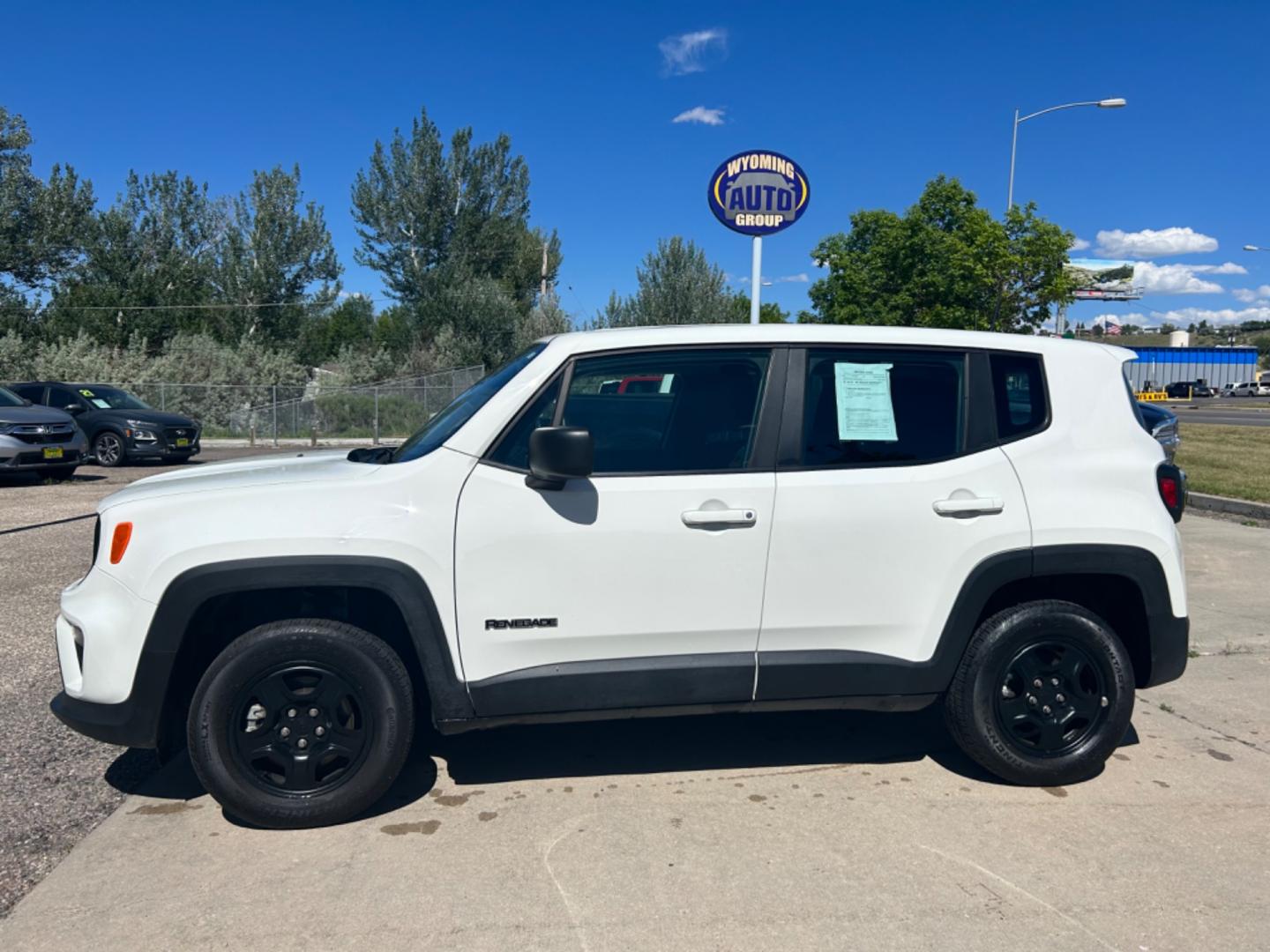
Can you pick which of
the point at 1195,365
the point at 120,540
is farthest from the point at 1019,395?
the point at 1195,365

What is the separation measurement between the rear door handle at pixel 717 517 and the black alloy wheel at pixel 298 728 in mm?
1371

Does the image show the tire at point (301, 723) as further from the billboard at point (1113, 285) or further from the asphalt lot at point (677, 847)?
the billboard at point (1113, 285)

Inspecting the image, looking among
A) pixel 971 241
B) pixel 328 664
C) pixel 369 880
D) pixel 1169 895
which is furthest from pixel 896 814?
pixel 971 241

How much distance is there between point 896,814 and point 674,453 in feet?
5.35

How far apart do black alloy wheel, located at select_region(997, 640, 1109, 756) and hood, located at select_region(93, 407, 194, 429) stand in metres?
17.1

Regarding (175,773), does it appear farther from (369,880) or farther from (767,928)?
(767,928)

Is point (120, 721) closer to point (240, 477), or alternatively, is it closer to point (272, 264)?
point (240, 477)

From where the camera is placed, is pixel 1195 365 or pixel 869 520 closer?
pixel 869 520

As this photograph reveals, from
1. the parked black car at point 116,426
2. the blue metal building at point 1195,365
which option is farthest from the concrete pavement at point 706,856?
the blue metal building at point 1195,365

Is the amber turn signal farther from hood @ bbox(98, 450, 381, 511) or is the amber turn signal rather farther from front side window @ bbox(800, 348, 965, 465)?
A: front side window @ bbox(800, 348, 965, 465)

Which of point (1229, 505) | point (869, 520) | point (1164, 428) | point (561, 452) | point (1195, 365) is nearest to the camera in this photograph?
point (561, 452)

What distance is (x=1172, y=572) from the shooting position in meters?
3.88

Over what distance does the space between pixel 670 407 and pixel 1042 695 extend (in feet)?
6.28

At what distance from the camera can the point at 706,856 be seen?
337cm
